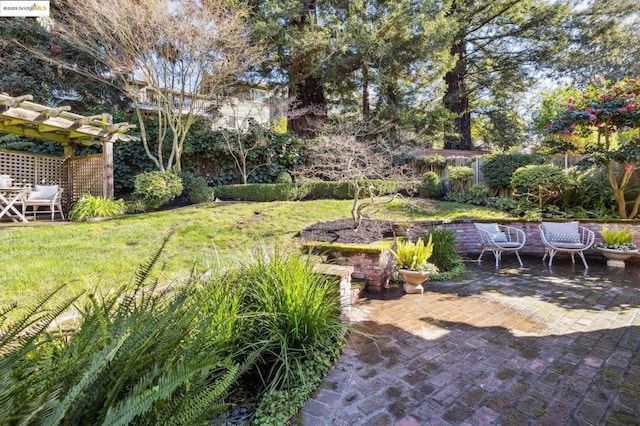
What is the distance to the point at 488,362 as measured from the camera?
7.84 feet

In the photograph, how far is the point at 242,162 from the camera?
10914mm

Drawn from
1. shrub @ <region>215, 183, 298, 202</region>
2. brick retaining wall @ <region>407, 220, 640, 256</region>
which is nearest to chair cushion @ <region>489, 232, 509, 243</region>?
brick retaining wall @ <region>407, 220, 640, 256</region>

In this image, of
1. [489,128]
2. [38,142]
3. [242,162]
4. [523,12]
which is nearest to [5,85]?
[38,142]

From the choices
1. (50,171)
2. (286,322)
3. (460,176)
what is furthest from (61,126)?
(460,176)

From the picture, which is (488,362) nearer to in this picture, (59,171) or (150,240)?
(150,240)

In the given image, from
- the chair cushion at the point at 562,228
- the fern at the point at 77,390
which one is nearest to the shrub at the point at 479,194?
the chair cushion at the point at 562,228

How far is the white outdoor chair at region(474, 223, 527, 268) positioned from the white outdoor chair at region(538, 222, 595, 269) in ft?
1.39

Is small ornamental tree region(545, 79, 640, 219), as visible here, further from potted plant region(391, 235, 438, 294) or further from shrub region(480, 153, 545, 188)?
potted plant region(391, 235, 438, 294)

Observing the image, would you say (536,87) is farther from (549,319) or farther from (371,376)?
(371,376)

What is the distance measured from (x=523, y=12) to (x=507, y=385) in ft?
53.4

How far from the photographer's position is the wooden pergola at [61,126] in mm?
6047

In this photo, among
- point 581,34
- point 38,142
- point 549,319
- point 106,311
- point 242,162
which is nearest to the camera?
point 106,311

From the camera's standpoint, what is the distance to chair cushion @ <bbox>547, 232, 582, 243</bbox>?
5988mm

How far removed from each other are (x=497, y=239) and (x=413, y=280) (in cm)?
300
